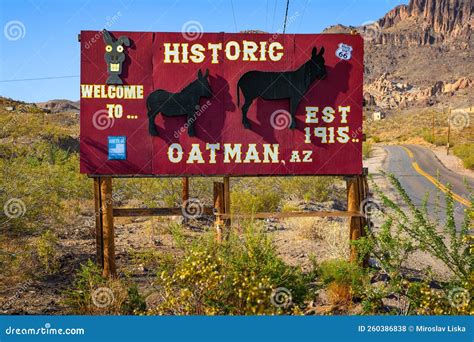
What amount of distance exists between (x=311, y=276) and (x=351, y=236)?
5.07 feet

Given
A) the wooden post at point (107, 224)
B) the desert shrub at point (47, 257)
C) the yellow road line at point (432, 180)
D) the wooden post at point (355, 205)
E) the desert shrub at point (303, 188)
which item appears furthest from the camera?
the yellow road line at point (432, 180)

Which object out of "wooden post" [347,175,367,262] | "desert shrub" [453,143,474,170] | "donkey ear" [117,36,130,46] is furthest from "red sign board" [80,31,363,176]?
"desert shrub" [453,143,474,170]

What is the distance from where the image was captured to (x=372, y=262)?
1013 cm

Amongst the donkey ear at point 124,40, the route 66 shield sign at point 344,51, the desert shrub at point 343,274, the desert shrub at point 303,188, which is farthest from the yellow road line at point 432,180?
the donkey ear at point 124,40

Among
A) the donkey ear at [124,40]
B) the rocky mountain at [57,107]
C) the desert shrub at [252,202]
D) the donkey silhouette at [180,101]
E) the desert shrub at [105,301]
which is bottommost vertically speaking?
the desert shrub at [105,301]

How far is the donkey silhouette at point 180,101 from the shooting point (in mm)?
8188

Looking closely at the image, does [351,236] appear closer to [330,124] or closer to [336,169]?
[336,169]

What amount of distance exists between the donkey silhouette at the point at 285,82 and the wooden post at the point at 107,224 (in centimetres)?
259

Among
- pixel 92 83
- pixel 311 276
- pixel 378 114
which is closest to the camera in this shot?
pixel 311 276

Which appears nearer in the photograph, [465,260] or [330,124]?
[465,260]

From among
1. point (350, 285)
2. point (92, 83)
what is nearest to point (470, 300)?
point (350, 285)

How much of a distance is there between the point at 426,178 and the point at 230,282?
28724 mm

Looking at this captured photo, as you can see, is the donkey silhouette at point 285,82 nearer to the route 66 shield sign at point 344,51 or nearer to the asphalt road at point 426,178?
the route 66 shield sign at point 344,51

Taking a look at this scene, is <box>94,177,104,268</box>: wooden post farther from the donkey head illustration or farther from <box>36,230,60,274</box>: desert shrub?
the donkey head illustration
